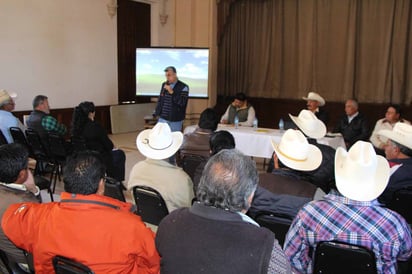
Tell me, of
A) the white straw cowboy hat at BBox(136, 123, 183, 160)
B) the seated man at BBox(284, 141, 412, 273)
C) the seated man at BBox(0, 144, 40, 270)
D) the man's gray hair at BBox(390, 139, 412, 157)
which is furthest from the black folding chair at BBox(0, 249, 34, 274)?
the man's gray hair at BBox(390, 139, 412, 157)

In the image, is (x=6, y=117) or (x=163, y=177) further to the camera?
(x=6, y=117)

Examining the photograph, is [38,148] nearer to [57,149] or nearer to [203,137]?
[57,149]

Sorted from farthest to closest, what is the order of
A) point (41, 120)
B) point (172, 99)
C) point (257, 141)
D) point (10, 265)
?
point (172, 99) → point (257, 141) → point (41, 120) → point (10, 265)

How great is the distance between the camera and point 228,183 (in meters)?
1.30

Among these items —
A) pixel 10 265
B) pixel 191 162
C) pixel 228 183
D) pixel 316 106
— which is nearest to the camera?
pixel 228 183

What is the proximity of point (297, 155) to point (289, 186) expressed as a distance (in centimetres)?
32

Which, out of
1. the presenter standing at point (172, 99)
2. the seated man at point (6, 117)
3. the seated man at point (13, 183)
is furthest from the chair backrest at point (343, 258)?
the seated man at point (6, 117)

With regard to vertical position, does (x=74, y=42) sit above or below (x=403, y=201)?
above

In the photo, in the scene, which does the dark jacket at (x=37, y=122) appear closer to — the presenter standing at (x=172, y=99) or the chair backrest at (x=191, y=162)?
the presenter standing at (x=172, y=99)

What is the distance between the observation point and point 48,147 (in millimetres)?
4559

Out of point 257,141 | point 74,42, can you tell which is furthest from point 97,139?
point 74,42

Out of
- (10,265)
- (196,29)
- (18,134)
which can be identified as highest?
(196,29)

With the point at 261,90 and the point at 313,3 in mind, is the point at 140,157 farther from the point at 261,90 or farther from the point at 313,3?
the point at 313,3

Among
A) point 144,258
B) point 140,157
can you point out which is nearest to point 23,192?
point 144,258
